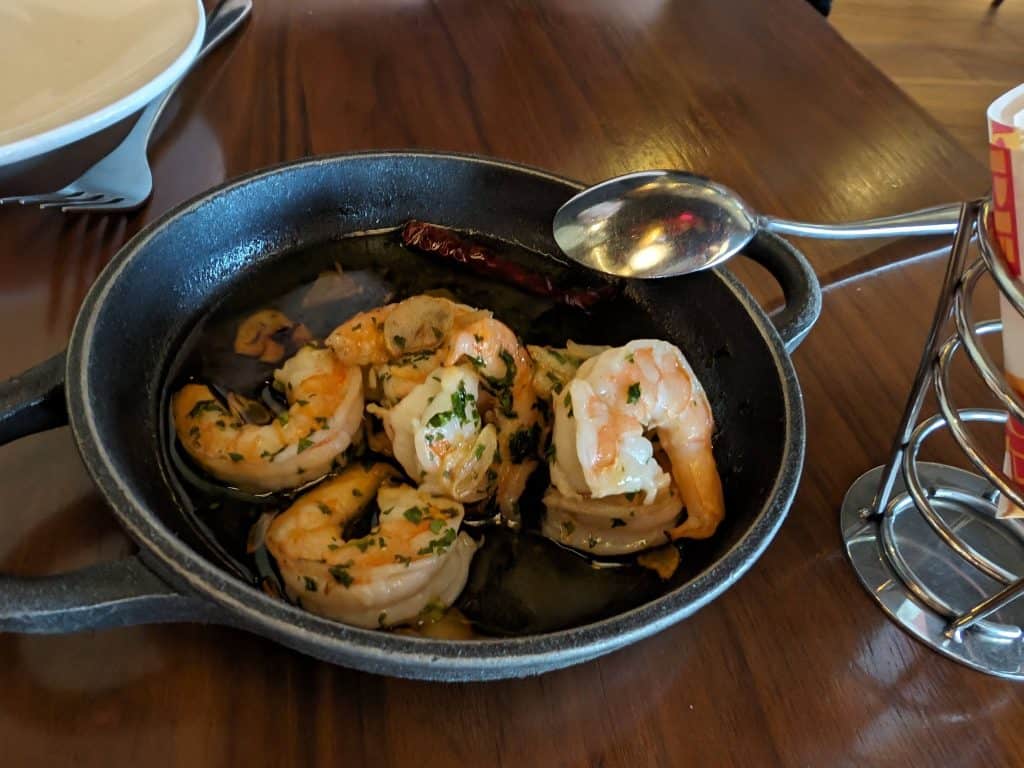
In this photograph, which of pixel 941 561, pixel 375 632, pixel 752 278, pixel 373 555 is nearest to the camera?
pixel 375 632

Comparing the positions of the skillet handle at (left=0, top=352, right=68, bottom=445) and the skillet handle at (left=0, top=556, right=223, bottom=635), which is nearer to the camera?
the skillet handle at (left=0, top=556, right=223, bottom=635)

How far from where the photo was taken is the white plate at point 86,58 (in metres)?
0.84

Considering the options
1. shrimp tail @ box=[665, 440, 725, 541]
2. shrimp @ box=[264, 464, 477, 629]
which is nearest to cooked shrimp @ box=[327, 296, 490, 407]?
shrimp @ box=[264, 464, 477, 629]

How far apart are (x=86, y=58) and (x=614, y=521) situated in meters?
0.85

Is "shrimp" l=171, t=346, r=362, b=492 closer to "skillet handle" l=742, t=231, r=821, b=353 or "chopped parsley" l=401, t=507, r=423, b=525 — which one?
"chopped parsley" l=401, t=507, r=423, b=525

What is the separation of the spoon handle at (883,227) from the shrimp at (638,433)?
1.01 feet

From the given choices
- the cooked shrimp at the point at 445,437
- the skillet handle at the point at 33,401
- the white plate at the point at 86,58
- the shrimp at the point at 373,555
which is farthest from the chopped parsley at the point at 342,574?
the white plate at the point at 86,58

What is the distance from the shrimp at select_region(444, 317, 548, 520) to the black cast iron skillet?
178mm

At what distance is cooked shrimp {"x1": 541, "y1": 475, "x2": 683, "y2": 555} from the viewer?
0.67m

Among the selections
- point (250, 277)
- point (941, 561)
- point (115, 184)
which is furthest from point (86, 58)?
point (941, 561)

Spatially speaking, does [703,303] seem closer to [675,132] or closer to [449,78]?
[675,132]

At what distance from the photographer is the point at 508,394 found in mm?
742

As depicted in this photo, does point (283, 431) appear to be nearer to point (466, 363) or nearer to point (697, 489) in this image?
point (466, 363)

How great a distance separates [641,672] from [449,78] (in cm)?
99
